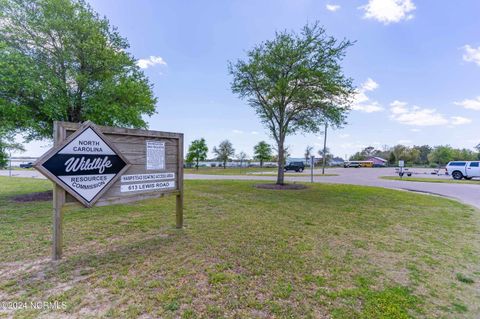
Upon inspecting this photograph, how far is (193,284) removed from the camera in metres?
2.72

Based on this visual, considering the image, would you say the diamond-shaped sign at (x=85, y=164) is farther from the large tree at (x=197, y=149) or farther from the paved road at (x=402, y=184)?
the large tree at (x=197, y=149)

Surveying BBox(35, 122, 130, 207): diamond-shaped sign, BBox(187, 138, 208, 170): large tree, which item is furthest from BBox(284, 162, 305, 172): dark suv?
BBox(35, 122, 130, 207): diamond-shaped sign

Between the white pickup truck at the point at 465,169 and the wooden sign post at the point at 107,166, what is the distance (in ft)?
83.9

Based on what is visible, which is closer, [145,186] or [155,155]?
[145,186]

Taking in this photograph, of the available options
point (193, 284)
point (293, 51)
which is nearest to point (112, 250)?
point (193, 284)

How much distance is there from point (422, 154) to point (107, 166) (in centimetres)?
9523

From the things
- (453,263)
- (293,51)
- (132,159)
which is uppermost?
(293,51)

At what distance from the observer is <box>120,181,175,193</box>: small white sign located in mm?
4105

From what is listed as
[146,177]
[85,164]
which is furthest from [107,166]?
[146,177]

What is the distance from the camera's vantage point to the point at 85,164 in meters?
3.55

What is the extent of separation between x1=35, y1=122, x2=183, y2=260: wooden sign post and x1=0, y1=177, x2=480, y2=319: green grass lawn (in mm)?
778

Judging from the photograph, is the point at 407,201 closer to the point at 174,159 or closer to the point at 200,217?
the point at 200,217

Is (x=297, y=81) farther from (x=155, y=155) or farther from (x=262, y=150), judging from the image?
(x=262, y=150)

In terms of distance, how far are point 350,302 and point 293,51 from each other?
1156 centimetres
